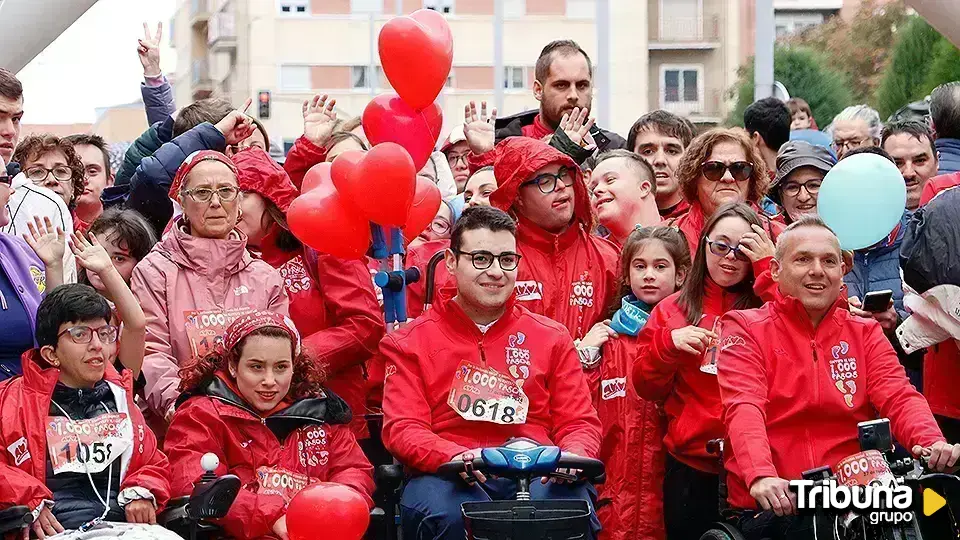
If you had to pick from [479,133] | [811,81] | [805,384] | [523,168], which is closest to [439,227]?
[479,133]

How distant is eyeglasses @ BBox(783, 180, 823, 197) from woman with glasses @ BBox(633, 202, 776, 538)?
0.95 metres

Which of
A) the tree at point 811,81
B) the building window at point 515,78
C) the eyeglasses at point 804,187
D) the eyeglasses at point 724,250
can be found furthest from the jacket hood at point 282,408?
the building window at point 515,78

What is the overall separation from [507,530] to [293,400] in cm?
131

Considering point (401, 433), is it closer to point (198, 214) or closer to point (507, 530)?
point (507, 530)

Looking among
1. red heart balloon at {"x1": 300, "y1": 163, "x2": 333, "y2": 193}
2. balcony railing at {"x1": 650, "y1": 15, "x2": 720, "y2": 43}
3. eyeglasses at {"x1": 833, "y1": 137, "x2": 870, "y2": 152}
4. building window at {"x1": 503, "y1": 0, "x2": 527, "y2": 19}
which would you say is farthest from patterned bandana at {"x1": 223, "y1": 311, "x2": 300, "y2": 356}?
balcony railing at {"x1": 650, "y1": 15, "x2": 720, "y2": 43}

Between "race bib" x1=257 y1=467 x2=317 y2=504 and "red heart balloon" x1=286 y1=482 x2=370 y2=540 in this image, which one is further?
"race bib" x1=257 y1=467 x2=317 y2=504

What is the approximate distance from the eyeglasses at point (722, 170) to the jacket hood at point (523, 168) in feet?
1.87

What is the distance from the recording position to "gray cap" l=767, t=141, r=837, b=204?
7.24 m

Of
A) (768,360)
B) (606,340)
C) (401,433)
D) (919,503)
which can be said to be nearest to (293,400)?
(401,433)

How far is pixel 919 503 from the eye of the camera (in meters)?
5.15

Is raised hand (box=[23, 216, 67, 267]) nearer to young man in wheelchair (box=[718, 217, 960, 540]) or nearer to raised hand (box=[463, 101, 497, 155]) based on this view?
raised hand (box=[463, 101, 497, 155])

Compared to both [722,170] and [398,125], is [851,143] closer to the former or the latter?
[722,170]

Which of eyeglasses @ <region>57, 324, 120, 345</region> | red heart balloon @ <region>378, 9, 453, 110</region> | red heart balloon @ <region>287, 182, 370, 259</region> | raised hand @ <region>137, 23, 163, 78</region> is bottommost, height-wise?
eyeglasses @ <region>57, 324, 120, 345</region>

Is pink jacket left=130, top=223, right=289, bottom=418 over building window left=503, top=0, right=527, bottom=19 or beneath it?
beneath
